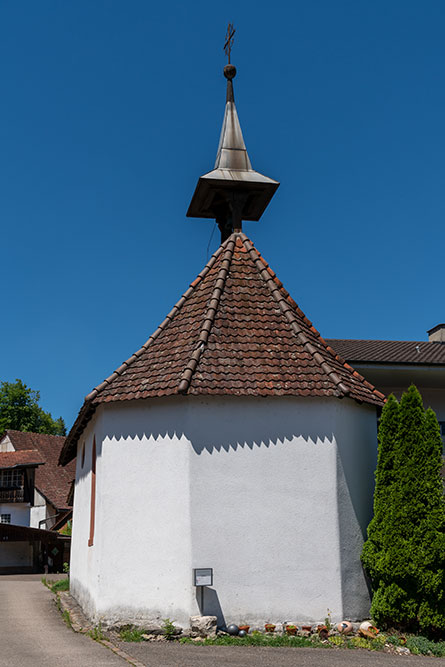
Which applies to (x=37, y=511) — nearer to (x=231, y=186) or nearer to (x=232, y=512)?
(x=231, y=186)

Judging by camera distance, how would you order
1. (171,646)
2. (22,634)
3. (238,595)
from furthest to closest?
(22,634) → (238,595) → (171,646)

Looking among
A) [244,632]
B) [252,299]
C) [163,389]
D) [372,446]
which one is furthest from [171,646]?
[252,299]

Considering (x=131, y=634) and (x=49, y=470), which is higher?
(x=49, y=470)

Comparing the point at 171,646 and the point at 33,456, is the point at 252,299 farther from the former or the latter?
the point at 33,456

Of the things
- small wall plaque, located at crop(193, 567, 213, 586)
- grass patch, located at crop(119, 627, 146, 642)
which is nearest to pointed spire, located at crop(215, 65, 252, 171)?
small wall plaque, located at crop(193, 567, 213, 586)

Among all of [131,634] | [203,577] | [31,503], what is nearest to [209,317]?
[203,577]

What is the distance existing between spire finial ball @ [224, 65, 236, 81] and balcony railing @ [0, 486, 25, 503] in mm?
39900

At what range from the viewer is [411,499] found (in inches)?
478

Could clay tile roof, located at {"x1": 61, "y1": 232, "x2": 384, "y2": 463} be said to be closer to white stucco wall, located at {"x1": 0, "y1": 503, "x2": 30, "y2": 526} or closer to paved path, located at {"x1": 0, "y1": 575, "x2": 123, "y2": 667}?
paved path, located at {"x1": 0, "y1": 575, "x2": 123, "y2": 667}

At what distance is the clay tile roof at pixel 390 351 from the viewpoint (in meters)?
18.6

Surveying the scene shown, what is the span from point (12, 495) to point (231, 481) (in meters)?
42.8

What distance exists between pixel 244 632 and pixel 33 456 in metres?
42.3

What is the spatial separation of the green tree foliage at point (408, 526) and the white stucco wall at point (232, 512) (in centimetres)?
68

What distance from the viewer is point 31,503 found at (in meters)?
50.8
